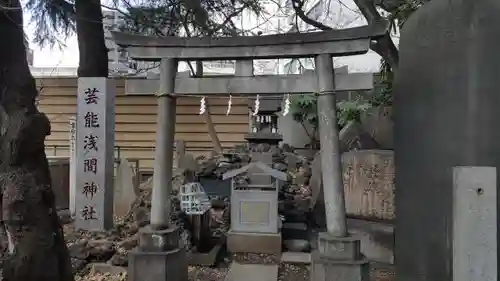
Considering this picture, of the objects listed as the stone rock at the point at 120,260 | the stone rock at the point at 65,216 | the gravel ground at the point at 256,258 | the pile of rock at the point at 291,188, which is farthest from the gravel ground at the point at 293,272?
the stone rock at the point at 65,216

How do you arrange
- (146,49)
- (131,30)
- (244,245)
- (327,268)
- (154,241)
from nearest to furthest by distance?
1. (327,268)
2. (154,241)
3. (146,49)
4. (244,245)
5. (131,30)

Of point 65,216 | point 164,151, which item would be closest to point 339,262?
point 164,151

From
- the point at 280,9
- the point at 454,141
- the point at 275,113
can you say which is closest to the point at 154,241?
the point at 454,141

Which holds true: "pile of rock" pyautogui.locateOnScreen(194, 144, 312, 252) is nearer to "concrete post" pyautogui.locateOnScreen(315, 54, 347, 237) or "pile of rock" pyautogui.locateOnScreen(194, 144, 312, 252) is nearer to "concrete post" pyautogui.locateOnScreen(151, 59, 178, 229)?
"concrete post" pyautogui.locateOnScreen(315, 54, 347, 237)

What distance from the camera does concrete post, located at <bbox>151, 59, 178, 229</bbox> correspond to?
5.57 meters

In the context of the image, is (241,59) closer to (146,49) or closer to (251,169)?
(146,49)

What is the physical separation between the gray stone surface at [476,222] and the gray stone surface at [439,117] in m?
0.82

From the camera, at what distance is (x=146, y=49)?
18.9 feet

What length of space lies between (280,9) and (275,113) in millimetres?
2479

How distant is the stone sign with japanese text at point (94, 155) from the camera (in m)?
7.54

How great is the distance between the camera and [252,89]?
5.61m

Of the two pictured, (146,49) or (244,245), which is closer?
(146,49)

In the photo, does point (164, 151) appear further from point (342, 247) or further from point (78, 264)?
point (342, 247)

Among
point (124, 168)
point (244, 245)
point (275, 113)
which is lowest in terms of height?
point (244, 245)
